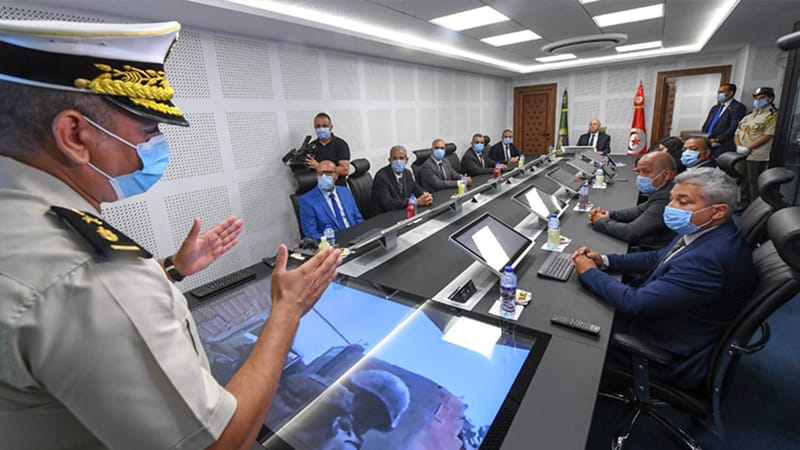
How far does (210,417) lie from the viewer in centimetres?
55

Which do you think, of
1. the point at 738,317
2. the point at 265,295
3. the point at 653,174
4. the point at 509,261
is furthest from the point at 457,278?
the point at 653,174

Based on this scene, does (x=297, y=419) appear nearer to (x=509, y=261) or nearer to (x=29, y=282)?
(x=29, y=282)

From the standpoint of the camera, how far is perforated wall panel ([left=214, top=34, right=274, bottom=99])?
132 inches

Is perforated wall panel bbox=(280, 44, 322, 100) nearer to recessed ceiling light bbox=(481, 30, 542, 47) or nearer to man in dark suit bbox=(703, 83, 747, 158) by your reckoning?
recessed ceiling light bbox=(481, 30, 542, 47)

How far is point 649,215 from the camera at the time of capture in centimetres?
232

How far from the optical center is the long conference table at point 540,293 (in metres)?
0.91

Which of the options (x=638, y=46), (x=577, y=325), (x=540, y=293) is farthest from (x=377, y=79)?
(x=577, y=325)

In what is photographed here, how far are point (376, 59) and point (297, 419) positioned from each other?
17.0ft

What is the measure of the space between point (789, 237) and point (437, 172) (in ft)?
13.0

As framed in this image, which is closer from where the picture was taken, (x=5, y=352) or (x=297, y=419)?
(x=5, y=352)

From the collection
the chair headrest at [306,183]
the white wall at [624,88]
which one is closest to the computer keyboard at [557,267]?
the chair headrest at [306,183]

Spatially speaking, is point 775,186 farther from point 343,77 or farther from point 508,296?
point 343,77

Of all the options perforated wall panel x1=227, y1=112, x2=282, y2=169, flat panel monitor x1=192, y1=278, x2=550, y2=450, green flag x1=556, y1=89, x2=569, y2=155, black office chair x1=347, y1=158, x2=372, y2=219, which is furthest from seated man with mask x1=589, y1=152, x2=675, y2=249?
green flag x1=556, y1=89, x2=569, y2=155

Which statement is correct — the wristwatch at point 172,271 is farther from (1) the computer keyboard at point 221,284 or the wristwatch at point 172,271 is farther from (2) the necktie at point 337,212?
(2) the necktie at point 337,212
